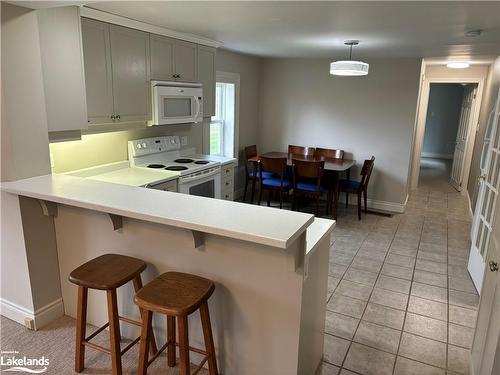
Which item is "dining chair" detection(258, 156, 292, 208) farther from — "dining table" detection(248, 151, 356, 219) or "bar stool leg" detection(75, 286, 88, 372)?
"bar stool leg" detection(75, 286, 88, 372)

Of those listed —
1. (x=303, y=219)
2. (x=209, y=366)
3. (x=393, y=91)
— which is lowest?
(x=209, y=366)

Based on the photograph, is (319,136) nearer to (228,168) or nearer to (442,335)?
(228,168)

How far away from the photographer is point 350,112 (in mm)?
5559

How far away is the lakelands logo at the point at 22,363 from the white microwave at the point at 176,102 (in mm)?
2121

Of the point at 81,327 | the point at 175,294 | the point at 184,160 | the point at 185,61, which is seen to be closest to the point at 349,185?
the point at 184,160

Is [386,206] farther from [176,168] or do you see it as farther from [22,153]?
[22,153]

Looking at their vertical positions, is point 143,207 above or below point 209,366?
above

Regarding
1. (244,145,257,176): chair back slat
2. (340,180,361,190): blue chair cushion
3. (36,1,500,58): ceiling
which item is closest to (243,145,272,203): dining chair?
(244,145,257,176): chair back slat

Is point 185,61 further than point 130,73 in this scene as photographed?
Yes

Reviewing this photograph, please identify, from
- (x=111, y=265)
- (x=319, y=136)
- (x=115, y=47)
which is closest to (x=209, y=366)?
(x=111, y=265)

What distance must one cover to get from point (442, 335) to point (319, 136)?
12.4 feet

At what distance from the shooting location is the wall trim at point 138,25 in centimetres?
268

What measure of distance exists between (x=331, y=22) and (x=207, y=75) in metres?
1.70

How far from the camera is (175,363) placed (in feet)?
6.97
